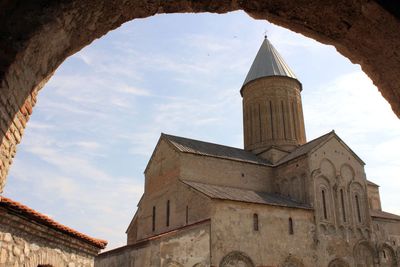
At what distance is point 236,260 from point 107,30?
44.9ft

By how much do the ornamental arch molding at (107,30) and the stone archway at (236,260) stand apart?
1287 cm

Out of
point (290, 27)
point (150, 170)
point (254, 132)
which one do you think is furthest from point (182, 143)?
point (290, 27)

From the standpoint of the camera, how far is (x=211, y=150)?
20.4m

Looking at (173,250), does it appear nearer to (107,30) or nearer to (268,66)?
(107,30)

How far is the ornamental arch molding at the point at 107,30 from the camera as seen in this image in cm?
287

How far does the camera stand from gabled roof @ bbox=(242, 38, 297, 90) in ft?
80.5

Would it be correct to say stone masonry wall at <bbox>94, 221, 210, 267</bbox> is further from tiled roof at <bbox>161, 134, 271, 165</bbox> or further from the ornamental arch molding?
the ornamental arch molding

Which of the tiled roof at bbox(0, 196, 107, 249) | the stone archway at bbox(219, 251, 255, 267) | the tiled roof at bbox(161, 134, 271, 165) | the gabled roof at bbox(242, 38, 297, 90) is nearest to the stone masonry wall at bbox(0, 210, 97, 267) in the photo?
the tiled roof at bbox(0, 196, 107, 249)

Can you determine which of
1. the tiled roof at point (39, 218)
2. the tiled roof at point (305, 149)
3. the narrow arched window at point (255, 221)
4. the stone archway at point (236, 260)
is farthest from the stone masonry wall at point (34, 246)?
the tiled roof at point (305, 149)

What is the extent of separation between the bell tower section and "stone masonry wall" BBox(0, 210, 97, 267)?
16132 mm

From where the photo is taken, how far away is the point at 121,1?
3246mm

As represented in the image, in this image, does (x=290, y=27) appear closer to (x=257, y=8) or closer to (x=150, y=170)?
(x=257, y=8)

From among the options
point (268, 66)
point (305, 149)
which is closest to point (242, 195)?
point (305, 149)

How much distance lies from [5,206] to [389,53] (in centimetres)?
492
